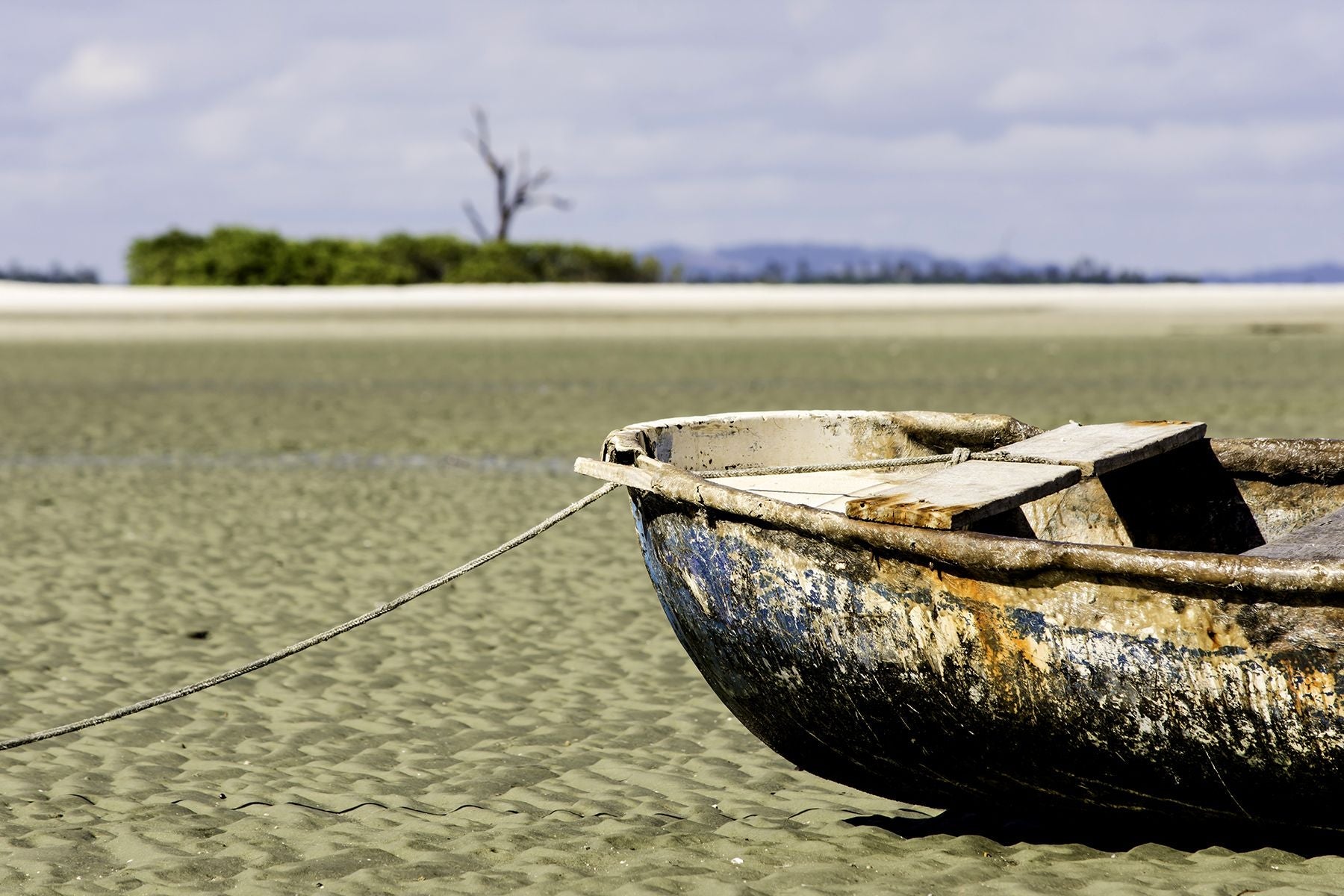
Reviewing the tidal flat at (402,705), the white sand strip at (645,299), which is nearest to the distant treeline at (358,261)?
the white sand strip at (645,299)

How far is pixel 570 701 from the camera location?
5129 millimetres

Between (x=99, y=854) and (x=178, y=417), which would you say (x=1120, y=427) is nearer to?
(x=99, y=854)

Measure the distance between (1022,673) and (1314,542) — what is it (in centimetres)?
126

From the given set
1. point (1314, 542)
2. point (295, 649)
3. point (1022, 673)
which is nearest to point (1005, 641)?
point (1022, 673)

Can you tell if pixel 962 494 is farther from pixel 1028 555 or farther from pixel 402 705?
pixel 402 705

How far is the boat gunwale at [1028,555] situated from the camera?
121 inches

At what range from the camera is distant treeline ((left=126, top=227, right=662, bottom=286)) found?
4153 centimetres

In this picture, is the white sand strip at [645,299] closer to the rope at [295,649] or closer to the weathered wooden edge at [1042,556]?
the rope at [295,649]

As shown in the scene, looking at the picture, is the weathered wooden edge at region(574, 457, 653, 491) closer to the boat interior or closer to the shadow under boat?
the boat interior

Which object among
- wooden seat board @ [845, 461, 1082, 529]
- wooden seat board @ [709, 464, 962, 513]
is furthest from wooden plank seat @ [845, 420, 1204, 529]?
wooden seat board @ [709, 464, 962, 513]

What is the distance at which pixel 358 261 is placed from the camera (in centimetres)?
4197

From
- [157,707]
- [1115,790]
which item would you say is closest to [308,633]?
[157,707]

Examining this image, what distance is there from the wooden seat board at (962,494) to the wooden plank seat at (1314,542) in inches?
21.8

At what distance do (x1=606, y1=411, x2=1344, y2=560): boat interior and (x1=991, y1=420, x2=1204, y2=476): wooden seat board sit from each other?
13mm
